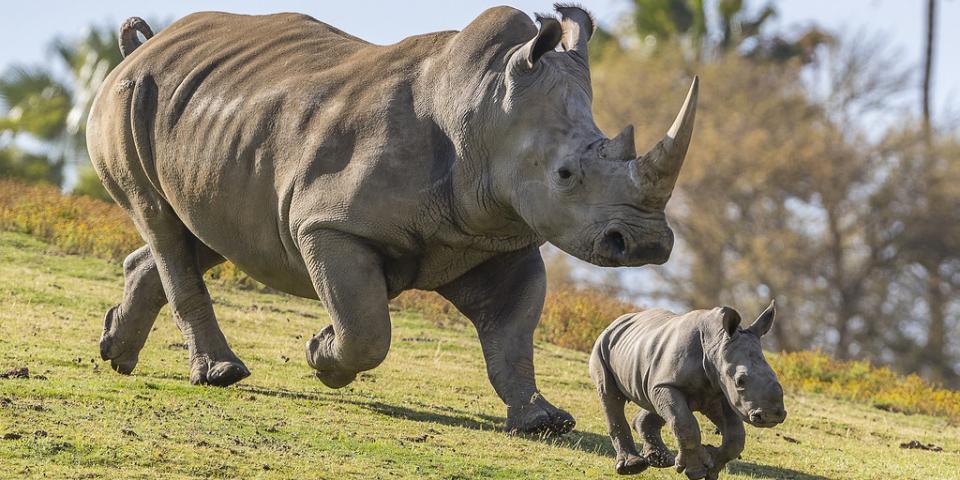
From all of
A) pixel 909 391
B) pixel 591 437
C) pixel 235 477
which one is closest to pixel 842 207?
pixel 909 391

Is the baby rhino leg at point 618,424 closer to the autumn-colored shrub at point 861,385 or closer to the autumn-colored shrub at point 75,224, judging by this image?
the autumn-colored shrub at point 861,385

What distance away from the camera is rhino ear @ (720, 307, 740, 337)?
795cm

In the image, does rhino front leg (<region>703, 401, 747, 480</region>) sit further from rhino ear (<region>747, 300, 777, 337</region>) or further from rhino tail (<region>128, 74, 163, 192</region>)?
rhino tail (<region>128, 74, 163, 192</region>)

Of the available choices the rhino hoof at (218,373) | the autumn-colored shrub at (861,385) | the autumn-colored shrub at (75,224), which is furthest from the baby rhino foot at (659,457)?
the autumn-colored shrub at (75,224)

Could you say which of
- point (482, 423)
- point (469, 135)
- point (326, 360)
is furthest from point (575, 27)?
point (482, 423)

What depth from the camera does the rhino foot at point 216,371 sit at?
34.8ft

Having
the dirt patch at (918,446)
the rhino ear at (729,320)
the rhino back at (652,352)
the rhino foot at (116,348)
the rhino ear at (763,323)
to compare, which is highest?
the rhino ear at (729,320)

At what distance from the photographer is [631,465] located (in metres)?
8.84

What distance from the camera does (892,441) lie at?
1304cm

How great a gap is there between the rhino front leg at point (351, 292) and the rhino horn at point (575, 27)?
1.61 m

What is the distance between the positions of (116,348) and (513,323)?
2.96 m

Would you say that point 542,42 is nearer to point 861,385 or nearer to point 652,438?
point 652,438

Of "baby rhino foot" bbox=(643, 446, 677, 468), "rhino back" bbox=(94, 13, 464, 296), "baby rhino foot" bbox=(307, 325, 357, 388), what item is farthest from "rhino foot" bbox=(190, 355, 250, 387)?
"baby rhino foot" bbox=(643, 446, 677, 468)

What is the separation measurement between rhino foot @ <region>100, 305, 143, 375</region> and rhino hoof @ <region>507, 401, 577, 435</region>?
2882 millimetres
